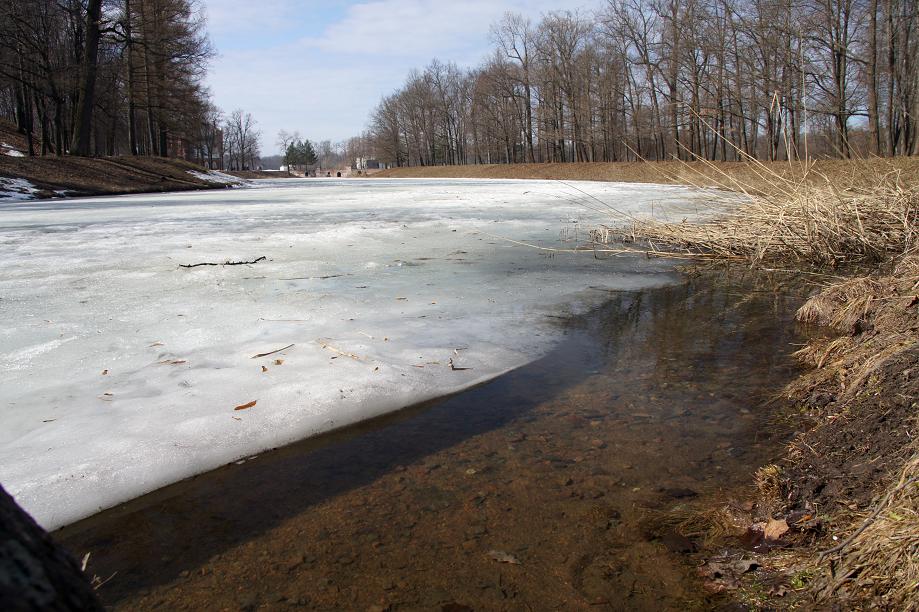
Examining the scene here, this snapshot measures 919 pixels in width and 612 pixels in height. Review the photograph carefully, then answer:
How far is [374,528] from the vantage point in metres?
1.84

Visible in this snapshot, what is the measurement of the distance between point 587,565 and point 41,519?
1.66 meters

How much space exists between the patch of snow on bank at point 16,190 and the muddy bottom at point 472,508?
15.7 m

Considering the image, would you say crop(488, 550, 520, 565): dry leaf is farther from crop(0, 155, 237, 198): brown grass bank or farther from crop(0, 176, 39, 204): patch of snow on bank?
crop(0, 155, 237, 198): brown grass bank

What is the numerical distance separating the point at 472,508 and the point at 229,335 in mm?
2166

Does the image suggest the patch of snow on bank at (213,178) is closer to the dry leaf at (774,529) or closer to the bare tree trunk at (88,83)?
the bare tree trunk at (88,83)

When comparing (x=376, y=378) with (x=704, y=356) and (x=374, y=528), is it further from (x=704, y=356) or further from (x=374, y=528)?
(x=704, y=356)

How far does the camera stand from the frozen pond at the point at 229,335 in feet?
7.29

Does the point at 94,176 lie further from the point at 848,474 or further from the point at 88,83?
the point at 848,474

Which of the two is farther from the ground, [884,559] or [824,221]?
[824,221]

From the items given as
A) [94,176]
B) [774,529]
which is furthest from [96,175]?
[774,529]

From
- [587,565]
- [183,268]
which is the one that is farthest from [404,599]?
[183,268]

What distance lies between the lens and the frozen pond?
222 centimetres

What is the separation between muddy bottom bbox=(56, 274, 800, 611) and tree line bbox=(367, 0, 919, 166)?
363 cm

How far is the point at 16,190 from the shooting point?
48.2ft
